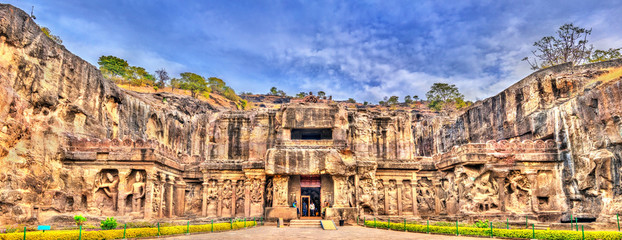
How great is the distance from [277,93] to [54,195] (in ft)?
386

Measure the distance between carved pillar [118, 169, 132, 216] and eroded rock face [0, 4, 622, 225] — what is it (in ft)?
0.40

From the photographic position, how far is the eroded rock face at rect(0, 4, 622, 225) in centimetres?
2189

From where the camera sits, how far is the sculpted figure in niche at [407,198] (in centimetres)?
2848

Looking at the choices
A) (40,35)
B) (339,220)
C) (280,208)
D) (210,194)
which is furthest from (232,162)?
(40,35)

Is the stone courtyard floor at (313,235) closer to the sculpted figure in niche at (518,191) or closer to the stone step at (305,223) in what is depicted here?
the stone step at (305,223)

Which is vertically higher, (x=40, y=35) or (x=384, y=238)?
(x=40, y=35)

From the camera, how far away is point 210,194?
2755 cm

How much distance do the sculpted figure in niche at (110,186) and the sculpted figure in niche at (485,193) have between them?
20.6m

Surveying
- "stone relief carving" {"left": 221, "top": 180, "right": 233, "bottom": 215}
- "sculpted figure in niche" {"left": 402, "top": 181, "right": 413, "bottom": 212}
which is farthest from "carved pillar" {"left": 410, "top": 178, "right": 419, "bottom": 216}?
"stone relief carving" {"left": 221, "top": 180, "right": 233, "bottom": 215}

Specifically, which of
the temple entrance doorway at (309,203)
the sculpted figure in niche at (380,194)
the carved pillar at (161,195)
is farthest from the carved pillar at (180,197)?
the sculpted figure in niche at (380,194)

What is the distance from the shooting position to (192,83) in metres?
85.9

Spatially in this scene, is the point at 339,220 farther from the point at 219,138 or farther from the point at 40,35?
the point at 40,35

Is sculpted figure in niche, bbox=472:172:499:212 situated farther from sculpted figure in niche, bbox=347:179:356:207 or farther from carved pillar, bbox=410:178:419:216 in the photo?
sculpted figure in niche, bbox=347:179:356:207

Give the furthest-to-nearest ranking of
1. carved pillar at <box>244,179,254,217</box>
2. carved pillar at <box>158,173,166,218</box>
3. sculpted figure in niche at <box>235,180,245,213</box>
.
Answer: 1. sculpted figure in niche at <box>235,180,245,213</box>
2. carved pillar at <box>244,179,254,217</box>
3. carved pillar at <box>158,173,166,218</box>
